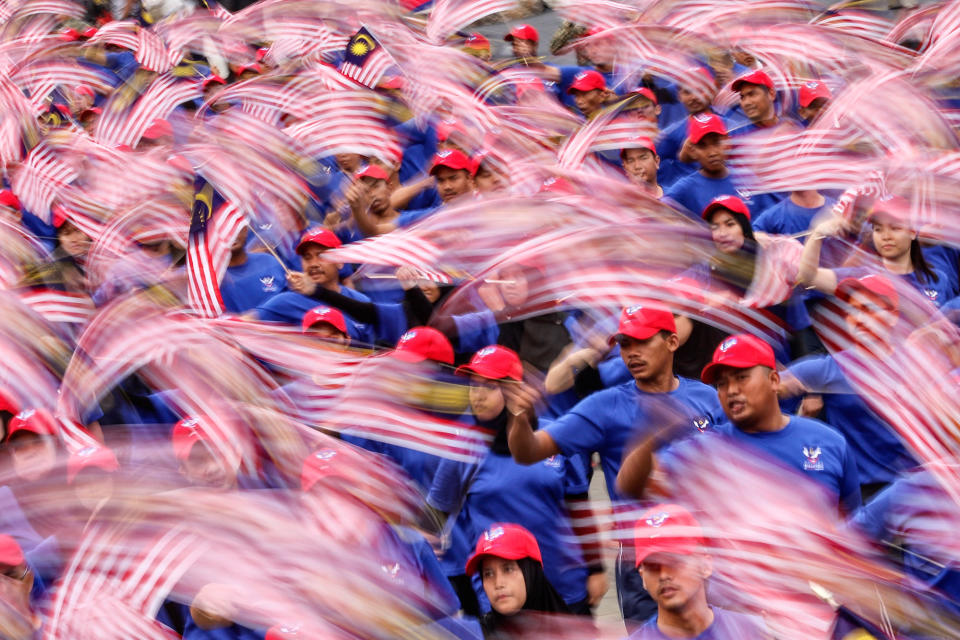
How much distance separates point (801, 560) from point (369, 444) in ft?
9.05

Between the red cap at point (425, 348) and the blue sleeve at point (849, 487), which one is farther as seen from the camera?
the red cap at point (425, 348)

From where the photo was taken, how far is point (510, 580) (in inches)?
219

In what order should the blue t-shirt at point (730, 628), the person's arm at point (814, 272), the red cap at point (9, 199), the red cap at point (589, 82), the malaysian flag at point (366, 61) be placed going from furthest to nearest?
the malaysian flag at point (366, 61) < the red cap at point (589, 82) < the red cap at point (9, 199) < the person's arm at point (814, 272) < the blue t-shirt at point (730, 628)

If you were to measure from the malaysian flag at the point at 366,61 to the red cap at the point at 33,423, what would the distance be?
5.10 m

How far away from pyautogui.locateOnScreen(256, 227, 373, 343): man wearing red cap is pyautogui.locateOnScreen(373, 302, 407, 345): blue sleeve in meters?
0.07

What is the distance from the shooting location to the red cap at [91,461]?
240 inches

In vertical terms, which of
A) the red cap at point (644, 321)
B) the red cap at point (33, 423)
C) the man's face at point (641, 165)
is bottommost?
the man's face at point (641, 165)

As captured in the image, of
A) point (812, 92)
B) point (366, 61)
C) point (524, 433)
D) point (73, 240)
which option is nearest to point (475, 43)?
point (366, 61)

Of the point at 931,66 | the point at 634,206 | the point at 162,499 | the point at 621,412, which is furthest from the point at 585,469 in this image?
the point at 931,66

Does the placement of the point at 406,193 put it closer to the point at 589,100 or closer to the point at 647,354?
the point at 589,100

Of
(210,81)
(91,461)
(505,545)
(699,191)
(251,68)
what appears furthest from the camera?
(210,81)

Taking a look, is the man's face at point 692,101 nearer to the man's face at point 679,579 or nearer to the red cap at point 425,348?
the red cap at point 425,348

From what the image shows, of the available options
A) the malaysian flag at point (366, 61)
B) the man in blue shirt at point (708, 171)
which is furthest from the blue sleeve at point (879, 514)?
the malaysian flag at point (366, 61)

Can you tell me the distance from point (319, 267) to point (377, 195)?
1.37 metres
